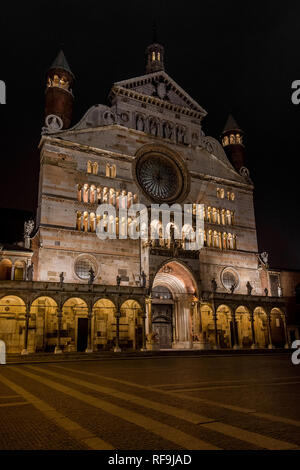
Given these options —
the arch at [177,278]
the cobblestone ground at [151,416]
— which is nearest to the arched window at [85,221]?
the arch at [177,278]

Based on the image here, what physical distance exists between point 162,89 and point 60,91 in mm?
12563

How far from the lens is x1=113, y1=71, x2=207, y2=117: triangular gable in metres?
42.7

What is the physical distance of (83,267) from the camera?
115ft

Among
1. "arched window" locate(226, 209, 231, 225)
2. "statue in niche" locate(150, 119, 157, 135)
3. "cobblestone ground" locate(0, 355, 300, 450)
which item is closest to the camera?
"cobblestone ground" locate(0, 355, 300, 450)

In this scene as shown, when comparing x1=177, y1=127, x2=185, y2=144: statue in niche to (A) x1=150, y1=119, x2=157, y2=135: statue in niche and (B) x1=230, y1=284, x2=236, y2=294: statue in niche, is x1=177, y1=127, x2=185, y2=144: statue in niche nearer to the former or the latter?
(A) x1=150, y1=119, x2=157, y2=135: statue in niche

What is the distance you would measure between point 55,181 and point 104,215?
19.0ft

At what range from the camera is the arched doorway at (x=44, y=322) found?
3081 cm

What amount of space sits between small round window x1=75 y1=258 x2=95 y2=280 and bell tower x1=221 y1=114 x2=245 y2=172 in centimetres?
2521

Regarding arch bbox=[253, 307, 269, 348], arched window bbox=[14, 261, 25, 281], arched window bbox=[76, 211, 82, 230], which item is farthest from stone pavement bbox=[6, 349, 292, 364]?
arched window bbox=[76, 211, 82, 230]

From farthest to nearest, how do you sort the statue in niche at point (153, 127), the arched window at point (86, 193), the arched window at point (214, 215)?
the arched window at point (214, 215) → the statue in niche at point (153, 127) → the arched window at point (86, 193)

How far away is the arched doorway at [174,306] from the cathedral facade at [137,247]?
114 mm

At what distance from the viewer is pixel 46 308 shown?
1251 inches

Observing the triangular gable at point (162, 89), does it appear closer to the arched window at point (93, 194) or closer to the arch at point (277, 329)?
the arched window at point (93, 194)
